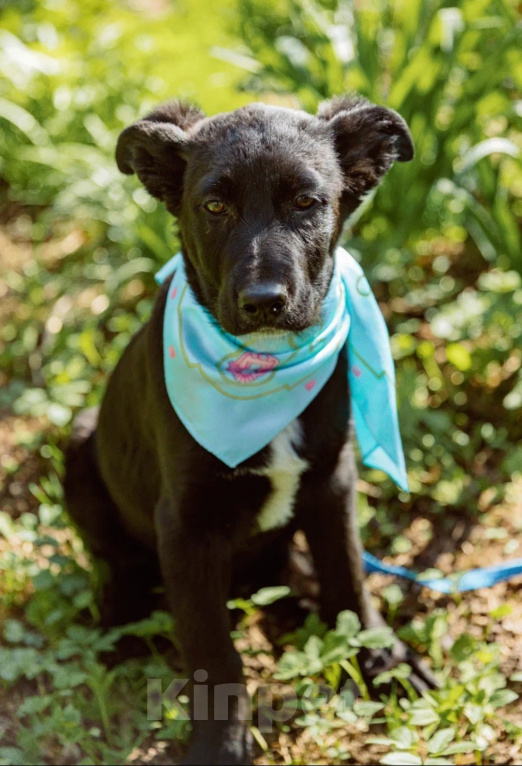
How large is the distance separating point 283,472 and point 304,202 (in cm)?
74

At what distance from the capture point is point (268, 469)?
247 centimetres

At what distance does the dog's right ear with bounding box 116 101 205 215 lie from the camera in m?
2.44

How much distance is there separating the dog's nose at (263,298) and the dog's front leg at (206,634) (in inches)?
26.4

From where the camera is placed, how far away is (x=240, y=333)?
2.29m

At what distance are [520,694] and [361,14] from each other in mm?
2878

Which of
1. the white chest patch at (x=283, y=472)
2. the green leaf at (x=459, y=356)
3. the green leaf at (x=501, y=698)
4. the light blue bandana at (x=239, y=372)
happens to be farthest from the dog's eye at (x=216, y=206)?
the green leaf at (x=459, y=356)

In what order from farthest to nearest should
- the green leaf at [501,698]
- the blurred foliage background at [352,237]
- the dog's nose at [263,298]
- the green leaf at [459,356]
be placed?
the green leaf at [459,356] < the blurred foliage background at [352,237] < the green leaf at [501,698] < the dog's nose at [263,298]

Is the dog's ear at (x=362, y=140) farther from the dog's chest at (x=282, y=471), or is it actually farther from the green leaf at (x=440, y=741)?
the green leaf at (x=440, y=741)

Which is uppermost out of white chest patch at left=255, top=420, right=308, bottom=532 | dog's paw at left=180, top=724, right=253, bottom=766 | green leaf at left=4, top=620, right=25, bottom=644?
white chest patch at left=255, top=420, right=308, bottom=532

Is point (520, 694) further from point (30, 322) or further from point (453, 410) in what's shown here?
point (30, 322)

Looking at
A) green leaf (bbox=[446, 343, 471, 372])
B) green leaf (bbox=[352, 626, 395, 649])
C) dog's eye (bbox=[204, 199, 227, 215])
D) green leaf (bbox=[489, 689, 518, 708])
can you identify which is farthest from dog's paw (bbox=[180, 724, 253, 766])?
green leaf (bbox=[446, 343, 471, 372])

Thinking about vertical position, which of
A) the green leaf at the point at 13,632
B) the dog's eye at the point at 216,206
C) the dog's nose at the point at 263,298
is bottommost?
the green leaf at the point at 13,632

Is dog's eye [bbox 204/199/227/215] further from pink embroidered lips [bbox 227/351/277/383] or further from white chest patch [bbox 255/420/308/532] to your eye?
white chest patch [bbox 255/420/308/532]

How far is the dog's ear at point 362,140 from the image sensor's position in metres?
2.47
